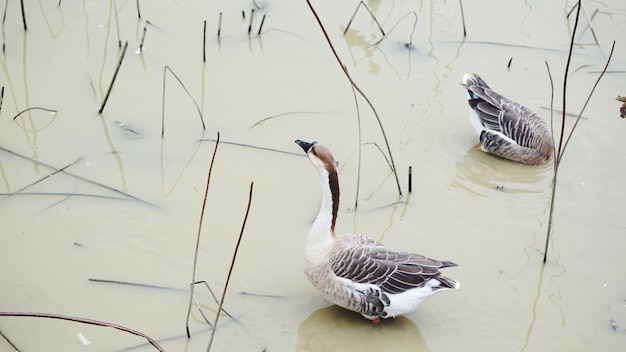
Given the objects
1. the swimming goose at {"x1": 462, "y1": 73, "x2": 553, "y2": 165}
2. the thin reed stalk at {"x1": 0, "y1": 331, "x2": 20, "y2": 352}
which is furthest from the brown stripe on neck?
the swimming goose at {"x1": 462, "y1": 73, "x2": 553, "y2": 165}

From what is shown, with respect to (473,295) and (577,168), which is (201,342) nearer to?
(473,295)

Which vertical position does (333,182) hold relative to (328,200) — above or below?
above

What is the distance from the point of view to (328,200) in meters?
5.30

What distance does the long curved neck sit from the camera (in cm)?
519

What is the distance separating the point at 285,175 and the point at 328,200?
62.6 inches

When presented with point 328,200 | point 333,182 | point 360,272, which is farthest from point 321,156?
point 360,272

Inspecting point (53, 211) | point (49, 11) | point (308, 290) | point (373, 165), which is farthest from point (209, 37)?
point (308, 290)

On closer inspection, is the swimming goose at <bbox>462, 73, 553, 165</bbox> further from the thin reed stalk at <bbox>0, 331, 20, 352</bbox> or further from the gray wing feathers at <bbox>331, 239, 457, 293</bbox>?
the thin reed stalk at <bbox>0, 331, 20, 352</bbox>

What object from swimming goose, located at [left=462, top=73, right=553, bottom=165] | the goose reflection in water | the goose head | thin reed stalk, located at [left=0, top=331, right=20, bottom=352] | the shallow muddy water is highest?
the goose head

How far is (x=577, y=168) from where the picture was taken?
7359 millimetres

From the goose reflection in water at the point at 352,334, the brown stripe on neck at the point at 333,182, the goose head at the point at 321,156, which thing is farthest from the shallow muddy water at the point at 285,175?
the goose head at the point at 321,156

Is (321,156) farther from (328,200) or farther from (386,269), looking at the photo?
(386,269)

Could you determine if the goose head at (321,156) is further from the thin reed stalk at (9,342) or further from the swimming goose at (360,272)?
the thin reed stalk at (9,342)

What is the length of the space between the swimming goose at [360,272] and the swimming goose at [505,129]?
237 centimetres
